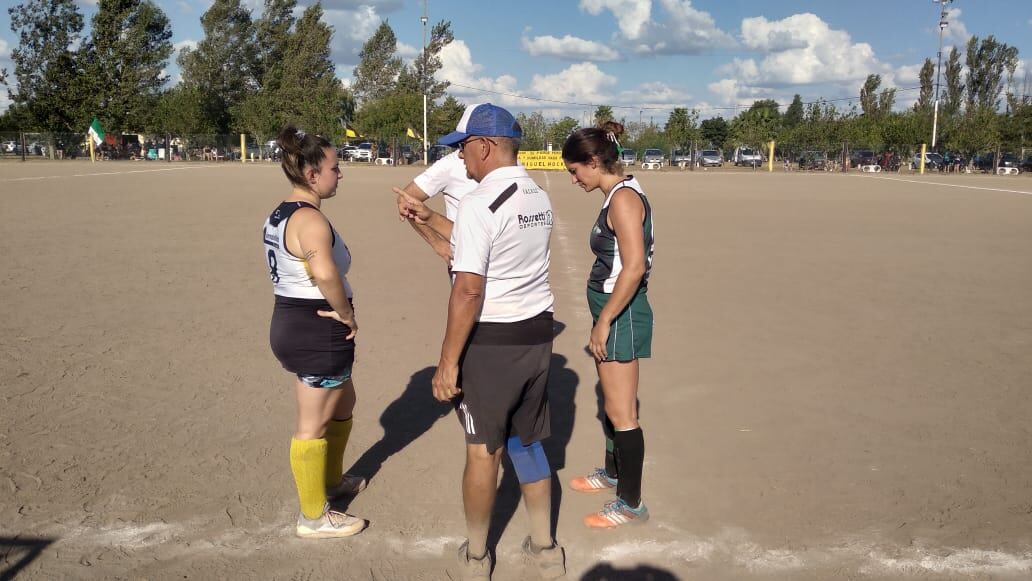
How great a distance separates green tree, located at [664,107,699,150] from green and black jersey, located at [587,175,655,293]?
67.2 m

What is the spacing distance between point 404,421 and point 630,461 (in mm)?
1941

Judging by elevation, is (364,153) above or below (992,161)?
above

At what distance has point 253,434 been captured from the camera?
4.77m

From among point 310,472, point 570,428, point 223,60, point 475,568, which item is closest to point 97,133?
point 223,60

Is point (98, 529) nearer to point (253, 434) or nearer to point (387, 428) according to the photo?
point (253, 434)

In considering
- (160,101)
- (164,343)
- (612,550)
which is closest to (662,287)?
(164,343)

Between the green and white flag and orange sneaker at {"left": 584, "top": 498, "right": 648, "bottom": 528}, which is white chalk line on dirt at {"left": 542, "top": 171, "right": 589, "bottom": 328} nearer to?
orange sneaker at {"left": 584, "top": 498, "right": 648, "bottom": 528}

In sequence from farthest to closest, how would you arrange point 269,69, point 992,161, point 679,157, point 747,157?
point 269,69
point 747,157
point 679,157
point 992,161

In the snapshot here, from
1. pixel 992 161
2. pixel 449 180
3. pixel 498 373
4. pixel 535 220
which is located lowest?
pixel 498 373

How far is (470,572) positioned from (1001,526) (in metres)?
2.58

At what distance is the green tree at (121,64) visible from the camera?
60938mm

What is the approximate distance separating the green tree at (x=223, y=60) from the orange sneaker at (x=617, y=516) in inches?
2870

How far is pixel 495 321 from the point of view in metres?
2.99

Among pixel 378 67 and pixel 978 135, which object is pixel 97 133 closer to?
pixel 378 67
